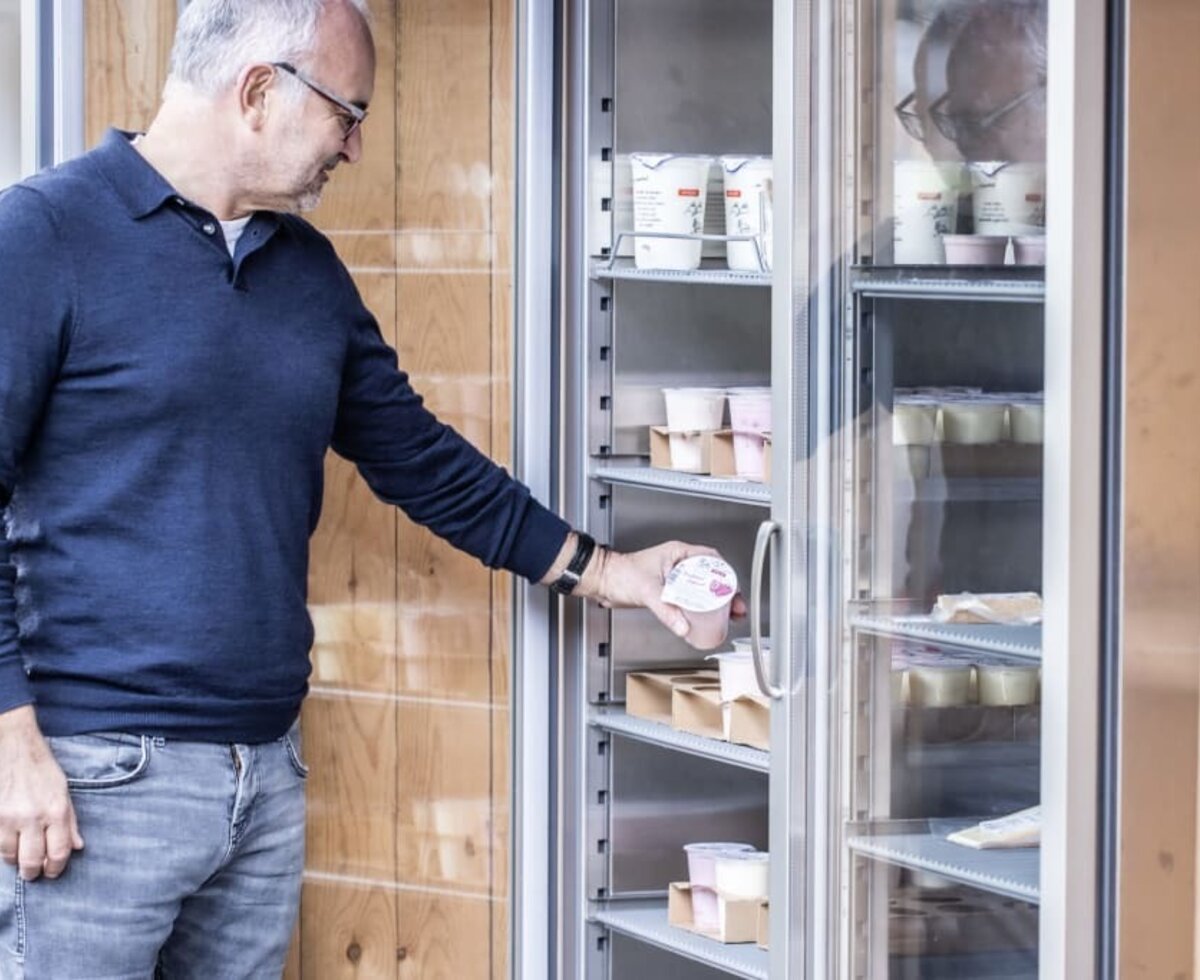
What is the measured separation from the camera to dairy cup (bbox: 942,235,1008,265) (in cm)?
208

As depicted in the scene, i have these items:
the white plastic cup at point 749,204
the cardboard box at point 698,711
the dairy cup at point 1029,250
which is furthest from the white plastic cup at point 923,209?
the cardboard box at point 698,711

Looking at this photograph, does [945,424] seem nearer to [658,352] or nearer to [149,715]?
[658,352]

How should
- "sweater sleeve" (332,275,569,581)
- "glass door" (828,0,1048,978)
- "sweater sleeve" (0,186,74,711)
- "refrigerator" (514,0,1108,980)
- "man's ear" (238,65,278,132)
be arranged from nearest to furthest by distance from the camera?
1. "refrigerator" (514,0,1108,980)
2. "glass door" (828,0,1048,978)
3. "sweater sleeve" (0,186,74,711)
4. "man's ear" (238,65,278,132)
5. "sweater sleeve" (332,275,569,581)

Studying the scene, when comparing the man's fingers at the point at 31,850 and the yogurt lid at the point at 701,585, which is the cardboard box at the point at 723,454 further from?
the man's fingers at the point at 31,850

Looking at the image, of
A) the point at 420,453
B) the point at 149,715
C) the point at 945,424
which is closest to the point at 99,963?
the point at 149,715

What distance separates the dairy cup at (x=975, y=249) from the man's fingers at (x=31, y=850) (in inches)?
46.8

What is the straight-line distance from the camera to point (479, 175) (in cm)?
288

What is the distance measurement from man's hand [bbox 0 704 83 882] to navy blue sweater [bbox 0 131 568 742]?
4cm

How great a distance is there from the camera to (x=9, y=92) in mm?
2625

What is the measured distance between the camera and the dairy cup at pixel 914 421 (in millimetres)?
2215

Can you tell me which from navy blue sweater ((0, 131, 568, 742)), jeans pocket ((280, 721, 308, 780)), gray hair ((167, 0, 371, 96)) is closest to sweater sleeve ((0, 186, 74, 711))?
navy blue sweater ((0, 131, 568, 742))

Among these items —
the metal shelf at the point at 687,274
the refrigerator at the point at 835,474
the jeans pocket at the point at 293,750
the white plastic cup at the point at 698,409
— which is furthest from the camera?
the white plastic cup at the point at 698,409

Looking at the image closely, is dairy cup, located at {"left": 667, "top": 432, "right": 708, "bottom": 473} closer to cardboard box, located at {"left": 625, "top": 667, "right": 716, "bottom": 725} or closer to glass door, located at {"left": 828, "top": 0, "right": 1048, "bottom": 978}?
cardboard box, located at {"left": 625, "top": 667, "right": 716, "bottom": 725}

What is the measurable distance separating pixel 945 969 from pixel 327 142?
1.21m
